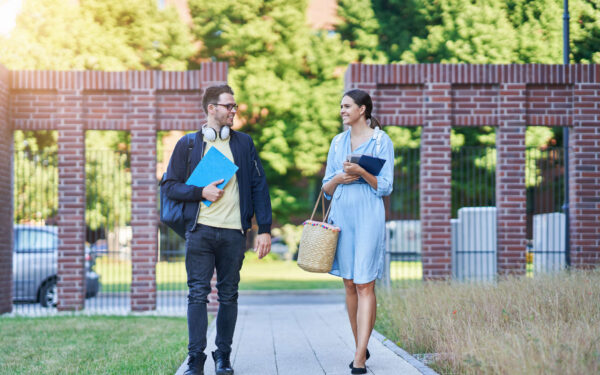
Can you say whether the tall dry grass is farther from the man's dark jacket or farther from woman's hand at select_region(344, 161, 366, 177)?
the man's dark jacket

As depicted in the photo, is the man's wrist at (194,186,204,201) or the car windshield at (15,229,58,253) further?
the car windshield at (15,229,58,253)

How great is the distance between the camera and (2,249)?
9734 mm

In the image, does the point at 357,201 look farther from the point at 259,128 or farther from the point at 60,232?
the point at 259,128

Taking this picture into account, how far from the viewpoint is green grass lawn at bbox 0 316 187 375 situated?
5.59 metres

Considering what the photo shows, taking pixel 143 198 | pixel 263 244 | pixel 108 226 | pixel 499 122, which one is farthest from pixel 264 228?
pixel 499 122

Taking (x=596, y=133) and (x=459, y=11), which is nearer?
(x=596, y=133)

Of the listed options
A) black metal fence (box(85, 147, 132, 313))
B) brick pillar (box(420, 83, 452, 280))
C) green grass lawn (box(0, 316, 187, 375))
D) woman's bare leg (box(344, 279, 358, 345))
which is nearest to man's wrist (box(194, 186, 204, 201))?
woman's bare leg (box(344, 279, 358, 345))

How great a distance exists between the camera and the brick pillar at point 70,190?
394 inches

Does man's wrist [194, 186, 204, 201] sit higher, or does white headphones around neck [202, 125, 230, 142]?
white headphones around neck [202, 125, 230, 142]

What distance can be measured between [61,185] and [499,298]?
261 inches

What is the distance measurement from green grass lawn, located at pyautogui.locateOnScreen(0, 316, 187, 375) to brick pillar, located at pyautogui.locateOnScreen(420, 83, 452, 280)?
12.4 ft

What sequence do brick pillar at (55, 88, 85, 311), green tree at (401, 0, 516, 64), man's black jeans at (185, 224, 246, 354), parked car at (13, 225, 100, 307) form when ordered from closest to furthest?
man's black jeans at (185, 224, 246, 354) < brick pillar at (55, 88, 85, 311) < parked car at (13, 225, 100, 307) < green tree at (401, 0, 516, 64)

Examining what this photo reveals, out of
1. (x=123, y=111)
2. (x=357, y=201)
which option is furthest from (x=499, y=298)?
(x=123, y=111)

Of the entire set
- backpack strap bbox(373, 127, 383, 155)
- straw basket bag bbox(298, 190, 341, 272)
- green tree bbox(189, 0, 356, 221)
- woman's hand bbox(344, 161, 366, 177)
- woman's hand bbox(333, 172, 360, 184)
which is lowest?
straw basket bag bbox(298, 190, 341, 272)
